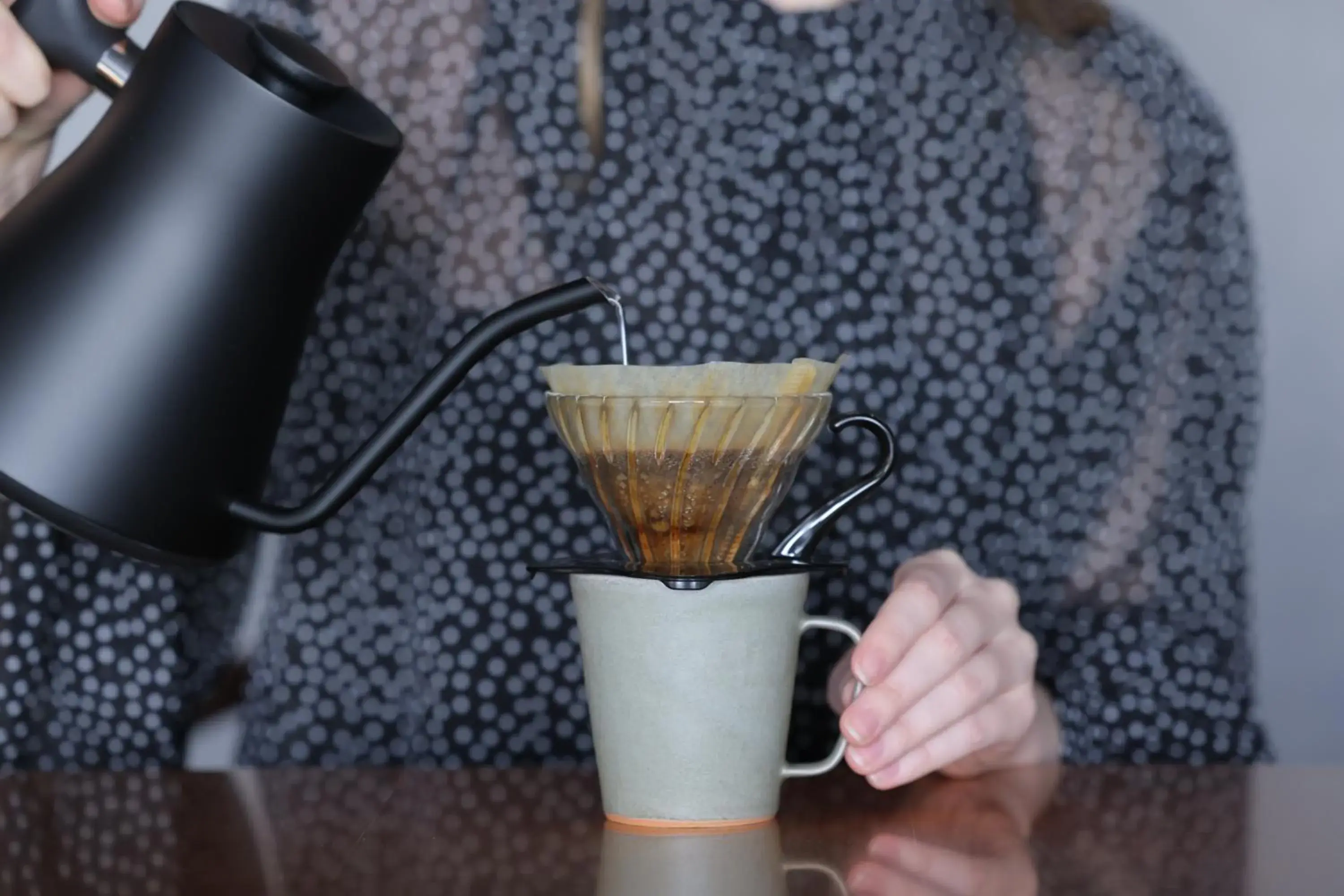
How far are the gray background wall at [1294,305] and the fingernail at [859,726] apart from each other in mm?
727

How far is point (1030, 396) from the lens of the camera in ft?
2.78

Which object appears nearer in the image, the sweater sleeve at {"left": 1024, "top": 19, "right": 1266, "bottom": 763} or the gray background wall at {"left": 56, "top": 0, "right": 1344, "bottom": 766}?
the sweater sleeve at {"left": 1024, "top": 19, "right": 1266, "bottom": 763}

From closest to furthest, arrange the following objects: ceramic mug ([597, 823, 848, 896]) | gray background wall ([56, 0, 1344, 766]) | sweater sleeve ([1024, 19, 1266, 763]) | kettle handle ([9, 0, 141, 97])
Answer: ceramic mug ([597, 823, 848, 896]) → kettle handle ([9, 0, 141, 97]) → sweater sleeve ([1024, 19, 1266, 763]) → gray background wall ([56, 0, 1344, 766])

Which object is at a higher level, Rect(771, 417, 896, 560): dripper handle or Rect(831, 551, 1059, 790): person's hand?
Rect(771, 417, 896, 560): dripper handle

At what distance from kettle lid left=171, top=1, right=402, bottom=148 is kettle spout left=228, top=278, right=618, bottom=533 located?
77mm

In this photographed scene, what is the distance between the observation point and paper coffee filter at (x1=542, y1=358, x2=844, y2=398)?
504mm

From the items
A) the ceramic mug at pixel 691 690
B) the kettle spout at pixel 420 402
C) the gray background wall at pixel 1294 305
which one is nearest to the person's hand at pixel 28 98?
the kettle spout at pixel 420 402

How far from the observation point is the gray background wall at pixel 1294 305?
3.76 ft

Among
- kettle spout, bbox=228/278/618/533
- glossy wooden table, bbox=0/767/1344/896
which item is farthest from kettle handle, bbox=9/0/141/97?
glossy wooden table, bbox=0/767/1344/896

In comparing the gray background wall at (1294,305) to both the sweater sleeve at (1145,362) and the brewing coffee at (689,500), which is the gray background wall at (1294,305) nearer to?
the sweater sleeve at (1145,362)

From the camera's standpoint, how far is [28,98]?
58cm

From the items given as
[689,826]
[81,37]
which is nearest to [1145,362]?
[689,826]

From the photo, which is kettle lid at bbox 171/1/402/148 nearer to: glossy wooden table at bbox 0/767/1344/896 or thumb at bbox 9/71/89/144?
thumb at bbox 9/71/89/144

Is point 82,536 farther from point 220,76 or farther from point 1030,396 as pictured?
point 1030,396
